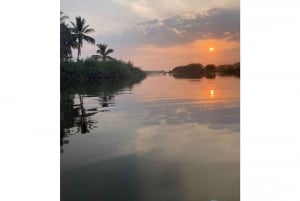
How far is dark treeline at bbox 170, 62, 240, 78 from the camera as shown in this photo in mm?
Answer: 2168

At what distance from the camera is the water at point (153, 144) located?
6.76 feet

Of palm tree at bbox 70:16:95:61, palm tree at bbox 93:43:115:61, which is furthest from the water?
palm tree at bbox 70:16:95:61

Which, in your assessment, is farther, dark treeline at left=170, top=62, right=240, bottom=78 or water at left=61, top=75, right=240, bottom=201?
dark treeline at left=170, top=62, right=240, bottom=78

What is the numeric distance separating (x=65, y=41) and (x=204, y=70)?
2.52ft

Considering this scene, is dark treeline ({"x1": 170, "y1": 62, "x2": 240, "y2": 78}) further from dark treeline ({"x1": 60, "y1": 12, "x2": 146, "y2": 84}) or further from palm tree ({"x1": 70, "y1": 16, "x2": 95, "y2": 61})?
palm tree ({"x1": 70, "y1": 16, "x2": 95, "y2": 61})

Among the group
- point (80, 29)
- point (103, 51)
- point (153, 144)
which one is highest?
point (80, 29)

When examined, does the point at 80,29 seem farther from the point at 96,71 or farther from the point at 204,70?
the point at 204,70

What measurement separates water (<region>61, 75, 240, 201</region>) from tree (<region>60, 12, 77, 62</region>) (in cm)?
20

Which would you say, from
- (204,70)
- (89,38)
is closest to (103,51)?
(89,38)

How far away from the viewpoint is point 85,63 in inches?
87.7

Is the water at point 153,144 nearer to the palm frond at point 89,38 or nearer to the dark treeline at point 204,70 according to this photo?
the dark treeline at point 204,70
